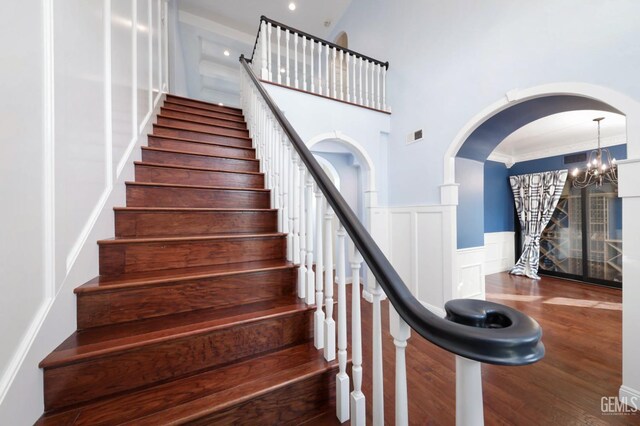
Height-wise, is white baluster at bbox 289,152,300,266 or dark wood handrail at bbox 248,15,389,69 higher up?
dark wood handrail at bbox 248,15,389,69

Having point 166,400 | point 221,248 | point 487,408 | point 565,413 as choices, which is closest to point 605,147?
point 565,413

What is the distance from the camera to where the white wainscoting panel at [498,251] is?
195 inches

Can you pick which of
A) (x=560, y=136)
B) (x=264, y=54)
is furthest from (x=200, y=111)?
(x=560, y=136)

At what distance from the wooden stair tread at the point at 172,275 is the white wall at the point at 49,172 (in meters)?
0.07

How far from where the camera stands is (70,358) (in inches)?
31.3

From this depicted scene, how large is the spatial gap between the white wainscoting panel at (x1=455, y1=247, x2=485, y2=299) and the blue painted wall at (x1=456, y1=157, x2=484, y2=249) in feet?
0.31

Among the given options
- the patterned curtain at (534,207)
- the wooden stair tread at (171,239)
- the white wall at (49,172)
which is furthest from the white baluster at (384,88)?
the patterned curtain at (534,207)

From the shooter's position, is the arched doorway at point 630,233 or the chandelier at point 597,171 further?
the chandelier at point 597,171

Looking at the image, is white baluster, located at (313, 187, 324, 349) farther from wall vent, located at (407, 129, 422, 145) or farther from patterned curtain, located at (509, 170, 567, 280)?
patterned curtain, located at (509, 170, 567, 280)

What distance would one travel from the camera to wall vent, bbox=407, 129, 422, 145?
3035 mm

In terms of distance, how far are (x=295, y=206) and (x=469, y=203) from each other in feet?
8.41

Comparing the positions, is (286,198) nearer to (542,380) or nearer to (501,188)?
(542,380)

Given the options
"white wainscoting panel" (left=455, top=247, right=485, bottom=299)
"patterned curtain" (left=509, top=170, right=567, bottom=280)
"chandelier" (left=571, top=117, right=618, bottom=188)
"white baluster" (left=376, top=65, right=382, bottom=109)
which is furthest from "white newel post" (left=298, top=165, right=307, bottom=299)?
"patterned curtain" (left=509, top=170, right=567, bottom=280)

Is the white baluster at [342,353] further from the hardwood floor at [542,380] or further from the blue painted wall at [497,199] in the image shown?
the blue painted wall at [497,199]
